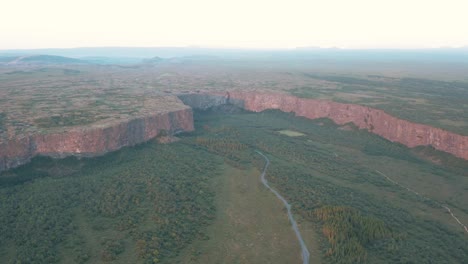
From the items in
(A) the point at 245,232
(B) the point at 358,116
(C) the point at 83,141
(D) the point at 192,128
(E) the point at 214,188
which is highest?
(C) the point at 83,141

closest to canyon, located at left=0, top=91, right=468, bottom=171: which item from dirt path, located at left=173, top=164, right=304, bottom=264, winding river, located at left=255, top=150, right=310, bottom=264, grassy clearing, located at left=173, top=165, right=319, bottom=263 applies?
dirt path, located at left=173, top=164, right=304, bottom=264

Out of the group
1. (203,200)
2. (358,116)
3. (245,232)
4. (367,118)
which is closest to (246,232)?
(245,232)

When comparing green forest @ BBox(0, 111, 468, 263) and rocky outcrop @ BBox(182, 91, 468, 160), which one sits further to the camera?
rocky outcrop @ BBox(182, 91, 468, 160)

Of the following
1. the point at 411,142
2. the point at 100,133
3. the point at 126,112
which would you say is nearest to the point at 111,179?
→ the point at 100,133

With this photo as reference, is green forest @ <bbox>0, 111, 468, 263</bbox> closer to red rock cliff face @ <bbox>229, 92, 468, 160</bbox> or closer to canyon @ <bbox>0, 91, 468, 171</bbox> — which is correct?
canyon @ <bbox>0, 91, 468, 171</bbox>

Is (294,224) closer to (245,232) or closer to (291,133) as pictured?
(245,232)

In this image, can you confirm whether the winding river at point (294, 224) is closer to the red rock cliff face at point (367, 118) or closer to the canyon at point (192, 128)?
the canyon at point (192, 128)
